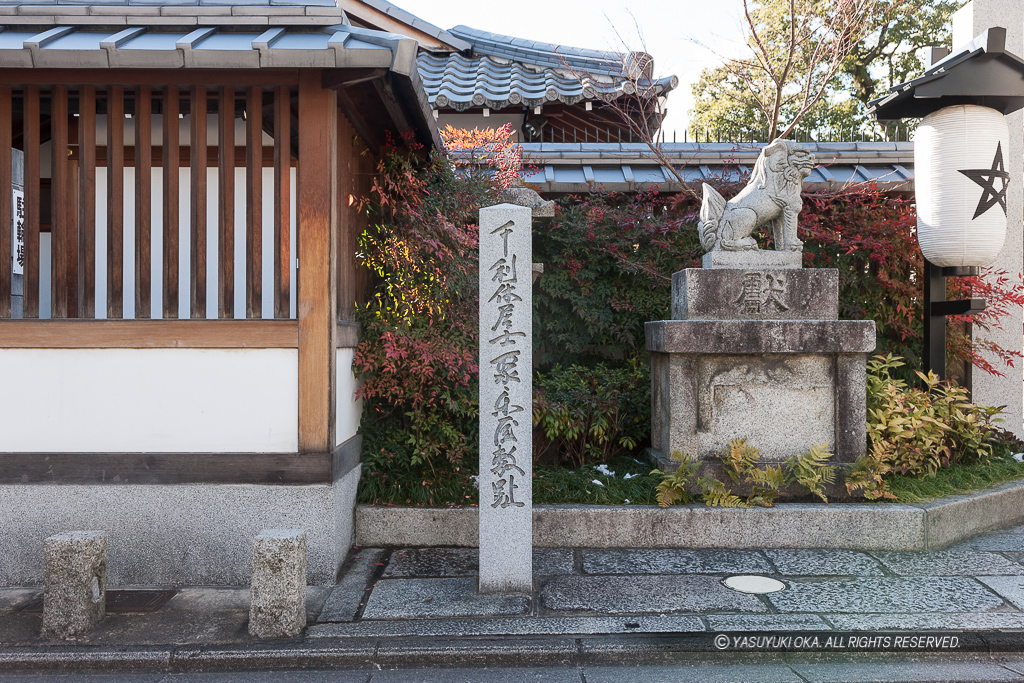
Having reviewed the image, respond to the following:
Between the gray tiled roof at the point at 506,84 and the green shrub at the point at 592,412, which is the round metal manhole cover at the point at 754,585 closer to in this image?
the green shrub at the point at 592,412

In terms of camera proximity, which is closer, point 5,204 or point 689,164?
point 5,204

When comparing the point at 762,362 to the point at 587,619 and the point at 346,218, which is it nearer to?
the point at 587,619

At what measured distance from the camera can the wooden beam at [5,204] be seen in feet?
16.7

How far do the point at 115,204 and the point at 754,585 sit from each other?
19.3ft

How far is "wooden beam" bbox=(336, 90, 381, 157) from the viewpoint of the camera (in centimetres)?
545

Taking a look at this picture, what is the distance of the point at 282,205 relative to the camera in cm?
522

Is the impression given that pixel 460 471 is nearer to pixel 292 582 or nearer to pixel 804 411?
pixel 292 582

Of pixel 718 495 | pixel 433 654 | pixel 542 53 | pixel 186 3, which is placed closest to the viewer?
pixel 433 654

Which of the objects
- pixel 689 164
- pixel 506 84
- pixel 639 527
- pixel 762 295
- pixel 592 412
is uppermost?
pixel 506 84

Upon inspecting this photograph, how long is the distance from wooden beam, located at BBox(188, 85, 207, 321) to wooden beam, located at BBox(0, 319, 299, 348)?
18cm

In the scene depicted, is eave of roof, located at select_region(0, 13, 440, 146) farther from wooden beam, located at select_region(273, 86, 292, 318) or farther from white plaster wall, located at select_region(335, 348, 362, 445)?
white plaster wall, located at select_region(335, 348, 362, 445)

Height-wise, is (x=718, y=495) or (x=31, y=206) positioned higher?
(x=31, y=206)

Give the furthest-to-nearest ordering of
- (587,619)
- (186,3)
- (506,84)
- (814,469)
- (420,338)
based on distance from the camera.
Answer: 1. (506,84)
2. (814,469)
3. (420,338)
4. (186,3)
5. (587,619)

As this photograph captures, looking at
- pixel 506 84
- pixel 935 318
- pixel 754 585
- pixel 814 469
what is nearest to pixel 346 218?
pixel 754 585
